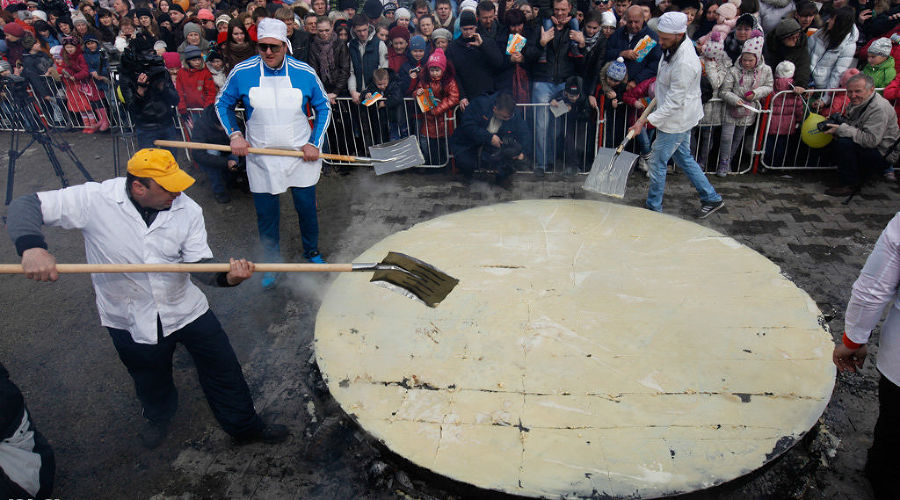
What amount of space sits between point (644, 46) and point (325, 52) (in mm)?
4060

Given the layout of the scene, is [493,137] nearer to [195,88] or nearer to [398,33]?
[398,33]

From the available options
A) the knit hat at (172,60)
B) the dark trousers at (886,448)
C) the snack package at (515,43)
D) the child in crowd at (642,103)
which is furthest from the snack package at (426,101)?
the dark trousers at (886,448)

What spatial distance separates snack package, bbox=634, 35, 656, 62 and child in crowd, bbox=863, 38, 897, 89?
8.07 feet

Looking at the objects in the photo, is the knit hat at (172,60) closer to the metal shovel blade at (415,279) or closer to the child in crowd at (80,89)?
the child in crowd at (80,89)

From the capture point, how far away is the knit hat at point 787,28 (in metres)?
6.77

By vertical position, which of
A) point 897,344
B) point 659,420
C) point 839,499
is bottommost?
point 839,499

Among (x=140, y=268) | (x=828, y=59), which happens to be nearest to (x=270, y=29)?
(x=140, y=268)

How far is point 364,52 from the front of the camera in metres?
7.70

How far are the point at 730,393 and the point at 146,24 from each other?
396 inches

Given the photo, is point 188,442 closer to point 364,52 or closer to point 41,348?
point 41,348

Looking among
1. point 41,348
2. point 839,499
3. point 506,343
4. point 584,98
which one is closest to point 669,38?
point 584,98

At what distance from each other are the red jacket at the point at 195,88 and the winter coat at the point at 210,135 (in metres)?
0.59

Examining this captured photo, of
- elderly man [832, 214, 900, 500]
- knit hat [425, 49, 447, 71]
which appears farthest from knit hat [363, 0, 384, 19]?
elderly man [832, 214, 900, 500]

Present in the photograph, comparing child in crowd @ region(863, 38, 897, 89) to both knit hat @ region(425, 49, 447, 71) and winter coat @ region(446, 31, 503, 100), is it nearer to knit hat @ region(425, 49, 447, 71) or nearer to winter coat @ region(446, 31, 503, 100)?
winter coat @ region(446, 31, 503, 100)
